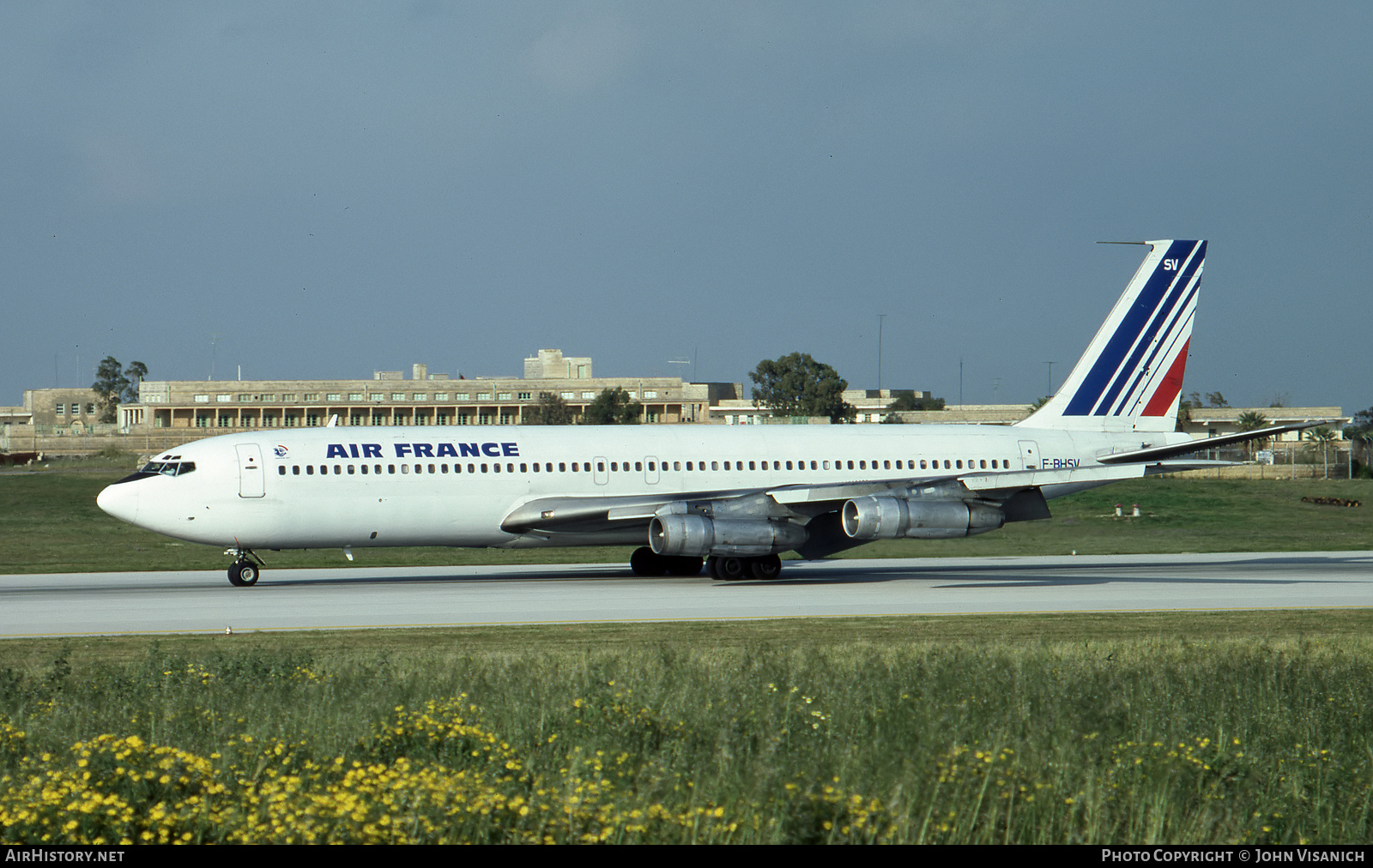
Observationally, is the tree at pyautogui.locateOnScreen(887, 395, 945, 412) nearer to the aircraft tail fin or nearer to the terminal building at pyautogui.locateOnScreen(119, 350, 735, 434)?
the terminal building at pyautogui.locateOnScreen(119, 350, 735, 434)

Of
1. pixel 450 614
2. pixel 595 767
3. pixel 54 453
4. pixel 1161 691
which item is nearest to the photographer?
pixel 595 767

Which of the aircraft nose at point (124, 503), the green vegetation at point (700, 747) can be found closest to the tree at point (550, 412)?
the aircraft nose at point (124, 503)

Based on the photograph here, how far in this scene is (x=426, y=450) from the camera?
35.0 metres

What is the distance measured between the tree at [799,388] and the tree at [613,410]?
88.6ft

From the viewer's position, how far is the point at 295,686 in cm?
1566

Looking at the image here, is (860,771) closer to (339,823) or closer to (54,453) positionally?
(339,823)

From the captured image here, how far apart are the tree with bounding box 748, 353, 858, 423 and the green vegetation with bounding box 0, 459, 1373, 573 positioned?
6758 cm

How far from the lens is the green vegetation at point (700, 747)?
9.87 meters

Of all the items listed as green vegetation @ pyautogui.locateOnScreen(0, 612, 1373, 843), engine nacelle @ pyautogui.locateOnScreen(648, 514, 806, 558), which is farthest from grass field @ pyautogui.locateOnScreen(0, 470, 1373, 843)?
engine nacelle @ pyautogui.locateOnScreen(648, 514, 806, 558)

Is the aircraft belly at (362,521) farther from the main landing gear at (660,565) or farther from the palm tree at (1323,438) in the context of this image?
the palm tree at (1323,438)

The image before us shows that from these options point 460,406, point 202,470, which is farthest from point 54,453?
point 202,470

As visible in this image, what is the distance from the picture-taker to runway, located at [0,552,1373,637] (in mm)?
26453
